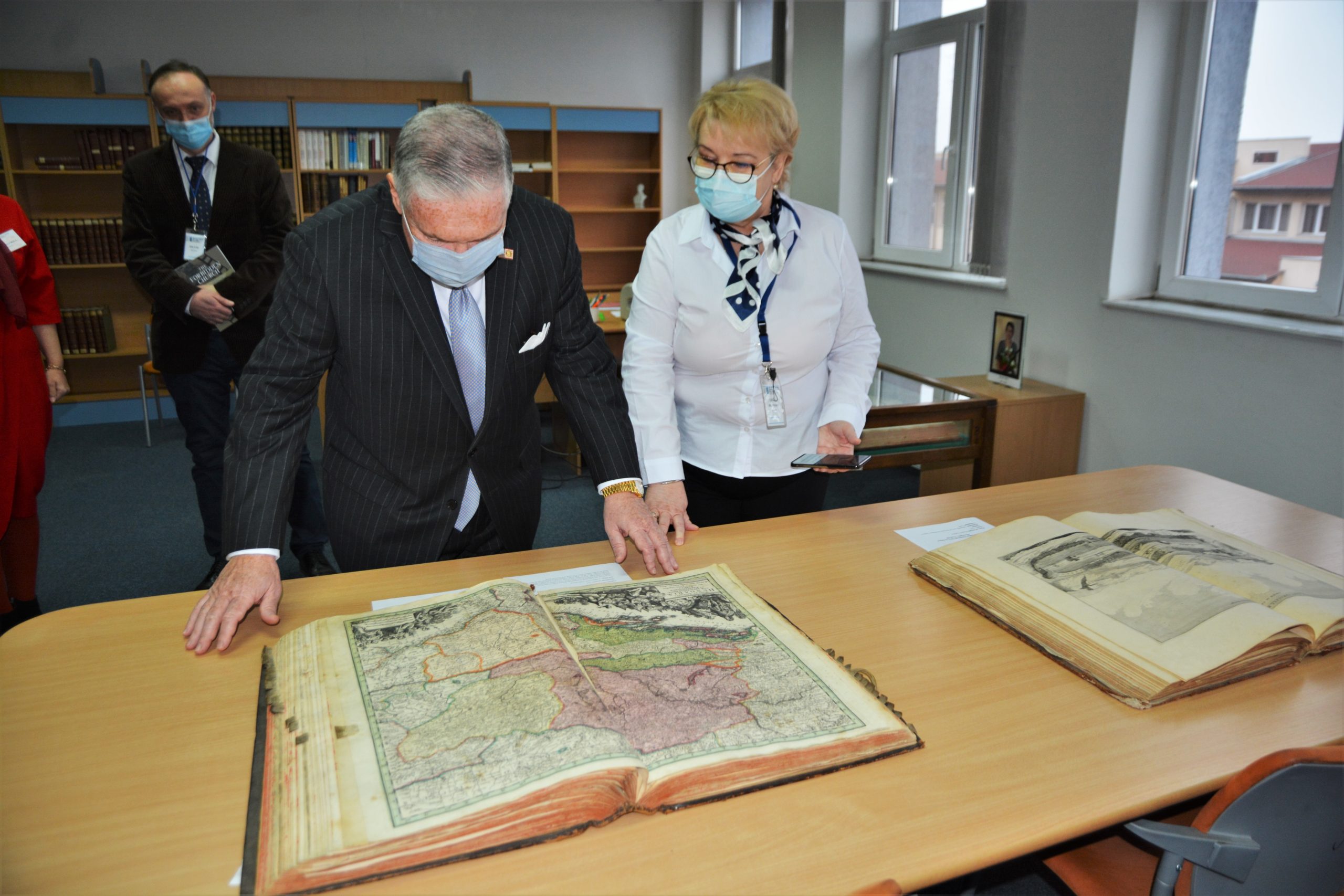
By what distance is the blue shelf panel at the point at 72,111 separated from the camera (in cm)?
548

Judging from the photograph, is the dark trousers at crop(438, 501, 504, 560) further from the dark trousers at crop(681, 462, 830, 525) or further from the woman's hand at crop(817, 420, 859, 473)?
the woman's hand at crop(817, 420, 859, 473)

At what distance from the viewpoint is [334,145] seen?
20.4ft

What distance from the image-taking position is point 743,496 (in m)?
1.86

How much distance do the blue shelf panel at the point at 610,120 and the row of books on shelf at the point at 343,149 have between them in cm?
127

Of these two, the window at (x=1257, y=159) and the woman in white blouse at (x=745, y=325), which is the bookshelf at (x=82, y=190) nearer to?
the woman in white blouse at (x=745, y=325)

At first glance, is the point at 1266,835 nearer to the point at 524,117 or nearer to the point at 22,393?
the point at 22,393

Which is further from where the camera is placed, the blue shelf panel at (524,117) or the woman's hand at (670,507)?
the blue shelf panel at (524,117)

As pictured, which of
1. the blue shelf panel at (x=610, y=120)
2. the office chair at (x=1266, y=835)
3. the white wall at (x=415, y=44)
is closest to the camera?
the office chair at (x=1266, y=835)

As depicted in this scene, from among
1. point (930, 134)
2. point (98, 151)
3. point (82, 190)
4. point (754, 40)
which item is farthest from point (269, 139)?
point (930, 134)

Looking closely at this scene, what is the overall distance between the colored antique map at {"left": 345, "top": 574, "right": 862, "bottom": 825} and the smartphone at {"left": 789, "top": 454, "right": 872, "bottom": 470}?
438 millimetres

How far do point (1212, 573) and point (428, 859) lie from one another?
1079mm

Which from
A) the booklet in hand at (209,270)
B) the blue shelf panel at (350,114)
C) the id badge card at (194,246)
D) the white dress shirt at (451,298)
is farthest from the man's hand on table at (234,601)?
the blue shelf panel at (350,114)

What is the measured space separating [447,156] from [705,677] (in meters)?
0.77

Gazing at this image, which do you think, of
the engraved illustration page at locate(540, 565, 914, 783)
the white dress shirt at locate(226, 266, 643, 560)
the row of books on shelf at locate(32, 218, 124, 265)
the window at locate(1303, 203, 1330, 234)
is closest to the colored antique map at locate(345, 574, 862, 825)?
the engraved illustration page at locate(540, 565, 914, 783)
